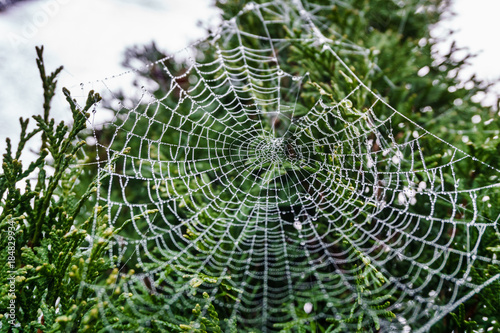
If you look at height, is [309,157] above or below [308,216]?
above

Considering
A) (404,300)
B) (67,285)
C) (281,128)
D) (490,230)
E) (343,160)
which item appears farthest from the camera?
(281,128)

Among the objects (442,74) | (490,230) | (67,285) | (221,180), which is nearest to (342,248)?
(490,230)

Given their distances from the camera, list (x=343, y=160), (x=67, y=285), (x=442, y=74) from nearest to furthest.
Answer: (x=67, y=285)
(x=343, y=160)
(x=442, y=74)

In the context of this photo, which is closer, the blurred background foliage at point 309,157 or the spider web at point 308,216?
the blurred background foliage at point 309,157

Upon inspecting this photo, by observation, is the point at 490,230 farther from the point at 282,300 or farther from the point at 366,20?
the point at 366,20

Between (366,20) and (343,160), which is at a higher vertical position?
(366,20)

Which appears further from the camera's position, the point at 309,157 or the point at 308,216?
the point at 309,157

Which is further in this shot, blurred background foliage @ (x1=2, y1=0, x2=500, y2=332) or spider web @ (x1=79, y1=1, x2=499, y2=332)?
spider web @ (x1=79, y1=1, x2=499, y2=332)

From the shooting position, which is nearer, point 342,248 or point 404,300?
point 404,300
